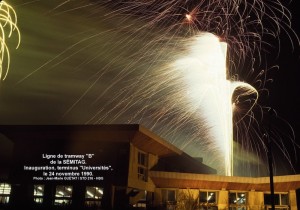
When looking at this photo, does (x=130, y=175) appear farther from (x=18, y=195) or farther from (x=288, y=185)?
(x=288, y=185)

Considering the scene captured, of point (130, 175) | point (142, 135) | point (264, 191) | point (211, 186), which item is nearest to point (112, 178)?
point (130, 175)

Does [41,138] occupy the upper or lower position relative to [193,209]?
upper

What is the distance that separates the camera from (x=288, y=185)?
3931cm

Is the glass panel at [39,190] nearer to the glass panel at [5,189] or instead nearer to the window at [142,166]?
the glass panel at [5,189]

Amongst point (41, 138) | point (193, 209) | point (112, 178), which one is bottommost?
point (193, 209)

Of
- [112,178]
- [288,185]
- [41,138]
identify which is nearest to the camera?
[112,178]

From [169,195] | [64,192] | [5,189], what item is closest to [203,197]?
[169,195]

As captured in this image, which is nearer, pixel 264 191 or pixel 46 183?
pixel 46 183

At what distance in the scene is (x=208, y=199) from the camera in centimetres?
4006

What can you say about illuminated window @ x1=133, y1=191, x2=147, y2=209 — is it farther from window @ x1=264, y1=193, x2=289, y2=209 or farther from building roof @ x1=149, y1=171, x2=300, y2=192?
window @ x1=264, y1=193, x2=289, y2=209

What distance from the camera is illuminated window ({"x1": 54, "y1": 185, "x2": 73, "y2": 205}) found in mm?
32781

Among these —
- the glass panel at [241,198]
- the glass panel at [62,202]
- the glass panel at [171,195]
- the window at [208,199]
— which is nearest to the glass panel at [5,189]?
the glass panel at [62,202]

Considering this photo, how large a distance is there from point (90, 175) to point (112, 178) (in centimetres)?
174

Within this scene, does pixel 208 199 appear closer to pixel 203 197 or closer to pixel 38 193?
pixel 203 197
